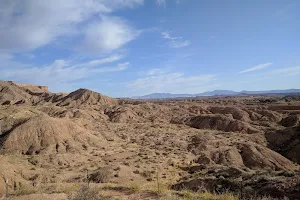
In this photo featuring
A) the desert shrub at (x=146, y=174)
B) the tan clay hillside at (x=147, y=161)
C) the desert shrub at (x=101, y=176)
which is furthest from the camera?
the desert shrub at (x=146, y=174)

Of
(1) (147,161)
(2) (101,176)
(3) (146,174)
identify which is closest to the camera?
(2) (101,176)

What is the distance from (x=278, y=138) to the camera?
1832 inches

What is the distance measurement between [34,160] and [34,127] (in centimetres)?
812

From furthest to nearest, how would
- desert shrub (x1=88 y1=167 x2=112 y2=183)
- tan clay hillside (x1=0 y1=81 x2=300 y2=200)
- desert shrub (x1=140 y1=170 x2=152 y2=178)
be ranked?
1. desert shrub (x1=140 y1=170 x2=152 y2=178)
2. desert shrub (x1=88 y1=167 x2=112 y2=183)
3. tan clay hillside (x1=0 y1=81 x2=300 y2=200)

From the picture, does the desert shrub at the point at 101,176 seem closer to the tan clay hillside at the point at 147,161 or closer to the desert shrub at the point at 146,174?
the tan clay hillside at the point at 147,161

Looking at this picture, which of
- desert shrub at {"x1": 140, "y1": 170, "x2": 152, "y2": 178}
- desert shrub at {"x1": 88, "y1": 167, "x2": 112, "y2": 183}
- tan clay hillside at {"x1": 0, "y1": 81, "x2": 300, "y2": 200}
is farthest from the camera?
desert shrub at {"x1": 140, "y1": 170, "x2": 152, "y2": 178}

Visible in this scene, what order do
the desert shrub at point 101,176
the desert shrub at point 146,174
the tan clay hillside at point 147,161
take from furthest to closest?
1. the desert shrub at point 146,174
2. the desert shrub at point 101,176
3. the tan clay hillside at point 147,161

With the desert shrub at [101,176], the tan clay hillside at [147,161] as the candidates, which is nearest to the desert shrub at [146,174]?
the tan clay hillside at [147,161]

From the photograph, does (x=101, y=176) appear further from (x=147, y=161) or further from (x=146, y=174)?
(x=147, y=161)

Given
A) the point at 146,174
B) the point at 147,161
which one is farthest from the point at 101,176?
the point at 147,161

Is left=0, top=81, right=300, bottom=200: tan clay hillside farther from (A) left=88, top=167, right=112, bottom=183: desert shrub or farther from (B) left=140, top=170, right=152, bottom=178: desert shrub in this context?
(B) left=140, top=170, right=152, bottom=178: desert shrub

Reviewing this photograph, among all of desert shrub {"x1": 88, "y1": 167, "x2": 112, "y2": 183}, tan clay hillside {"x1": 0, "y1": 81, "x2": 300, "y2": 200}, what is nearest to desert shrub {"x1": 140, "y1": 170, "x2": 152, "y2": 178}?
tan clay hillside {"x1": 0, "y1": 81, "x2": 300, "y2": 200}

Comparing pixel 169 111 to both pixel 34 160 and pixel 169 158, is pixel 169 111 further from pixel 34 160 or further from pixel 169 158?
pixel 34 160

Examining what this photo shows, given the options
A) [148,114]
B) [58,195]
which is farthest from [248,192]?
[148,114]
